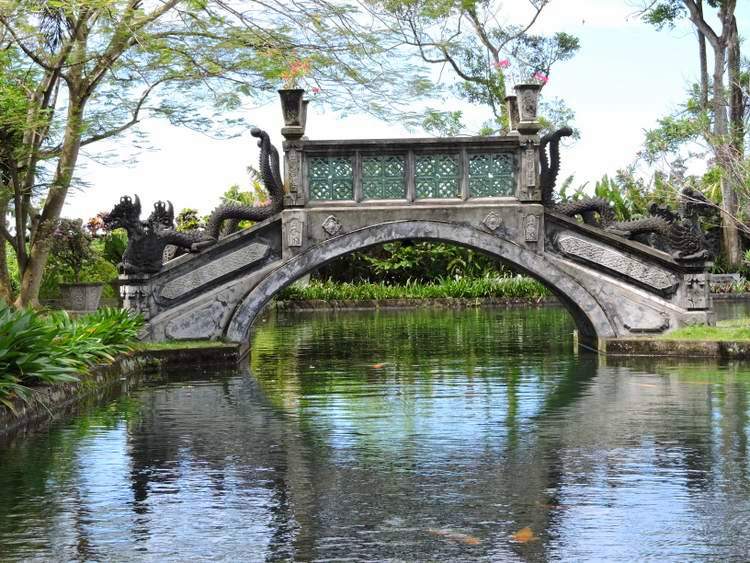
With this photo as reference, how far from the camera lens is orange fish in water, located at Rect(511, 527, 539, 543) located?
749 centimetres

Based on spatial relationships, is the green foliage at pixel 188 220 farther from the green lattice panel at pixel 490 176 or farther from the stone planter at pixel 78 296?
the green lattice panel at pixel 490 176

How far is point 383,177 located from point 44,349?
746cm

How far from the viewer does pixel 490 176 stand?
19391mm

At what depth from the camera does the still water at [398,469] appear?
749cm

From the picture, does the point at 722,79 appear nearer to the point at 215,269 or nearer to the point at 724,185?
the point at 724,185

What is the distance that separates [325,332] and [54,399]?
13.5 metres

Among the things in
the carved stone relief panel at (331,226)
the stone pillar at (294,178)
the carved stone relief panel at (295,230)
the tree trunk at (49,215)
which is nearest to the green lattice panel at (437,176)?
the carved stone relief panel at (331,226)

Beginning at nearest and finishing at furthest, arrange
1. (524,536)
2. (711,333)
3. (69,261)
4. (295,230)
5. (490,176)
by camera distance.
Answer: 1. (524,536)
2. (711,333)
3. (295,230)
4. (490,176)
5. (69,261)

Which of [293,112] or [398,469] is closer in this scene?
[398,469]

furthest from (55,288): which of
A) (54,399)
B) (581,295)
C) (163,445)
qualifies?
(163,445)

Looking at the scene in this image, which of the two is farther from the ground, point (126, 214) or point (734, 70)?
point (734, 70)

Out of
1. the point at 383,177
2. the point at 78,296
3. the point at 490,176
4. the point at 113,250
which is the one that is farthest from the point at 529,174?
the point at 113,250

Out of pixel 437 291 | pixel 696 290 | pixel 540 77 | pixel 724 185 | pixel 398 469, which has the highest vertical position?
pixel 540 77

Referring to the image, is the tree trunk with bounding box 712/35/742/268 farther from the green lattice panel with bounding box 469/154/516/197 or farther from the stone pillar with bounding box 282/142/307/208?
the stone pillar with bounding box 282/142/307/208
